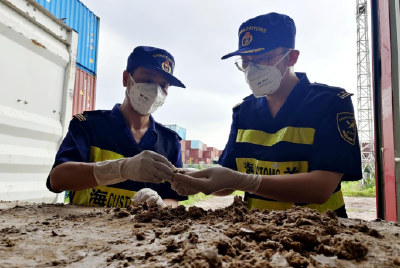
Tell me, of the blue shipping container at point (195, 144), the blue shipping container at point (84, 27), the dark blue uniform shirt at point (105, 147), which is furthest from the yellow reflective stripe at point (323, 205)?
the blue shipping container at point (195, 144)

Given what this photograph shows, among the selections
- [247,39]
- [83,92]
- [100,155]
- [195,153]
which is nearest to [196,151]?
[195,153]

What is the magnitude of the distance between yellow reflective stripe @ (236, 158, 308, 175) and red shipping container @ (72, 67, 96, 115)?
3007mm

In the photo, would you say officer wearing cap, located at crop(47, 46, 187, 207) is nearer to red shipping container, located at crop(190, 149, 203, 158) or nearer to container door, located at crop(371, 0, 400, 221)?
container door, located at crop(371, 0, 400, 221)

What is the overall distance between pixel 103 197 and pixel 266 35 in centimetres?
168

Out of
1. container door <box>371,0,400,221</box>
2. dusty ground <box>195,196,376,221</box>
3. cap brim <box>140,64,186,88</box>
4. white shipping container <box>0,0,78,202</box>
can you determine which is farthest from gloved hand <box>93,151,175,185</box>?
Result: dusty ground <box>195,196,376,221</box>

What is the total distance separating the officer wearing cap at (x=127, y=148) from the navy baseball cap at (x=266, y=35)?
2.39ft

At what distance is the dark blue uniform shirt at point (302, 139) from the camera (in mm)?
1722

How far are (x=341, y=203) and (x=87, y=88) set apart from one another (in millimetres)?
3983

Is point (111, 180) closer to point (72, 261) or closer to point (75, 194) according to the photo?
point (75, 194)

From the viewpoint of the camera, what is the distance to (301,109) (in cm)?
194

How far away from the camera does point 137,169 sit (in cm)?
190

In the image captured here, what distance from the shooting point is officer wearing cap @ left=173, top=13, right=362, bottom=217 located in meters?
1.70

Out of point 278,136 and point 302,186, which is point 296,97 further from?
point 302,186

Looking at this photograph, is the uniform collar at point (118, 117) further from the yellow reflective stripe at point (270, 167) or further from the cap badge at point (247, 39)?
the cap badge at point (247, 39)
